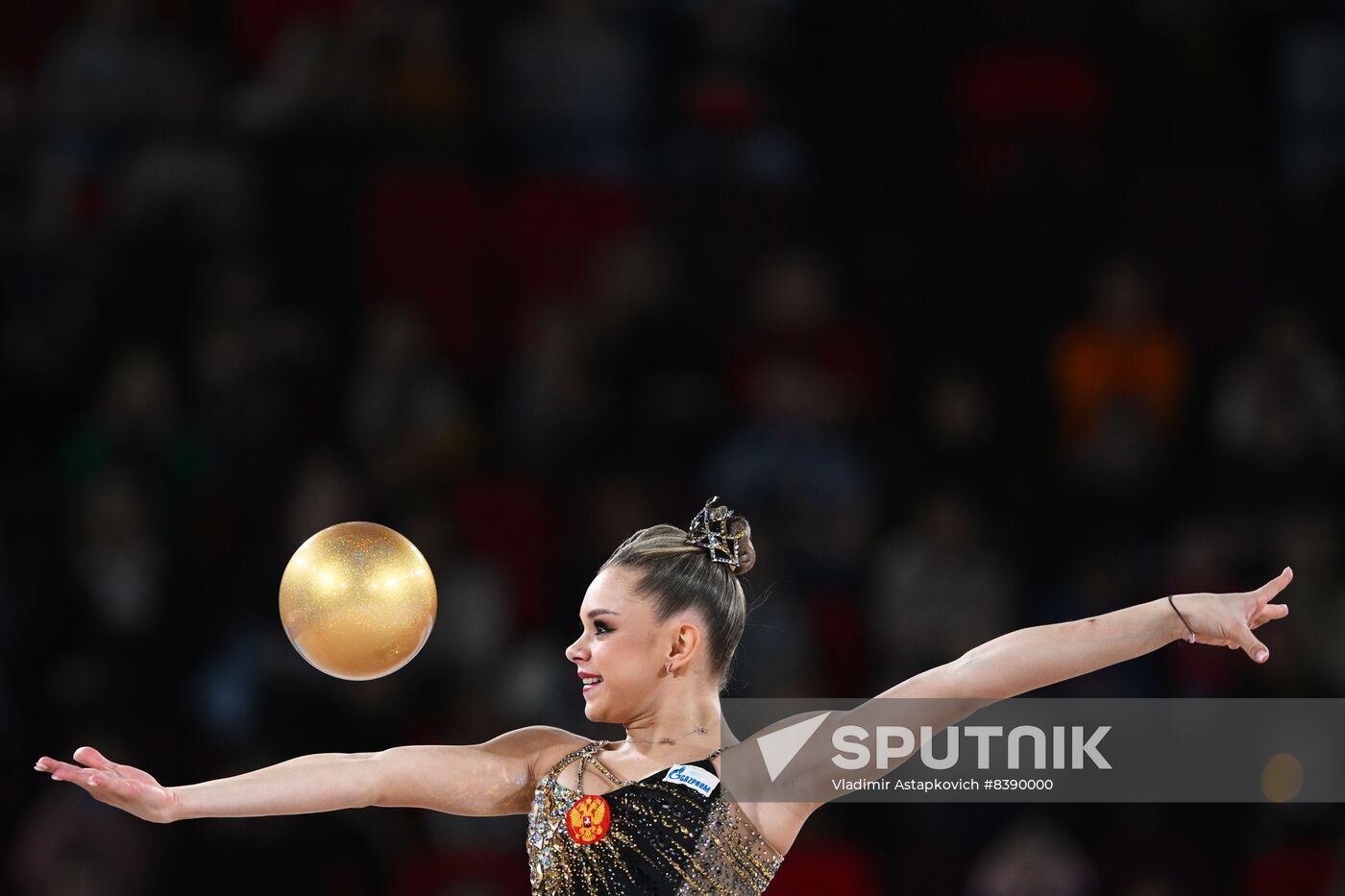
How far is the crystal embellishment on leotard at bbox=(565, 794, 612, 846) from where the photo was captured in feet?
11.8

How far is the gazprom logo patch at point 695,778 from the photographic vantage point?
144 inches

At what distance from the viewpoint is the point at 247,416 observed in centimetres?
796

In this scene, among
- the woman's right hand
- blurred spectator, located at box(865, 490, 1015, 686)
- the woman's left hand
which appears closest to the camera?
the woman's right hand

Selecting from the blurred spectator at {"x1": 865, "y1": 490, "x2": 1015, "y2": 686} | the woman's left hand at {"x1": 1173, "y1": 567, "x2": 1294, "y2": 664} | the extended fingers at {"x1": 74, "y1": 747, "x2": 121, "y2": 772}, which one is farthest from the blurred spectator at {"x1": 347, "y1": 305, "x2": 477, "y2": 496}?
the woman's left hand at {"x1": 1173, "y1": 567, "x2": 1294, "y2": 664}

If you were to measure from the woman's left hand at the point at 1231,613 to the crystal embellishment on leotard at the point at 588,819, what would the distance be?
1.16 meters

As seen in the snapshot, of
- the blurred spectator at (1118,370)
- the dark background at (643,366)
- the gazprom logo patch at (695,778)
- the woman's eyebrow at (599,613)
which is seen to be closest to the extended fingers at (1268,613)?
the gazprom logo patch at (695,778)

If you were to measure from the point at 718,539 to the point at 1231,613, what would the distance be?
1020 millimetres

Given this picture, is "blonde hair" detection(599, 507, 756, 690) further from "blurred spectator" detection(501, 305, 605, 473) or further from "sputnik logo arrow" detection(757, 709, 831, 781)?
"blurred spectator" detection(501, 305, 605, 473)

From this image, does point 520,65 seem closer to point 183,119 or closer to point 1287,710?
point 183,119

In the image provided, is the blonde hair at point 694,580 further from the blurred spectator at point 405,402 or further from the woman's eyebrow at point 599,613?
the blurred spectator at point 405,402

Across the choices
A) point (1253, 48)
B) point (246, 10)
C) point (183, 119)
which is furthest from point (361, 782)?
point (1253, 48)

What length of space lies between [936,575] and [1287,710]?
57.8 inches

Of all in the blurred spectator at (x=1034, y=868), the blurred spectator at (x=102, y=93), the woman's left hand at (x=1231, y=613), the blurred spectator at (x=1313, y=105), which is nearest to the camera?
the woman's left hand at (x=1231, y=613)

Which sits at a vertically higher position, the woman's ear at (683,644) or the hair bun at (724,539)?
the hair bun at (724,539)
